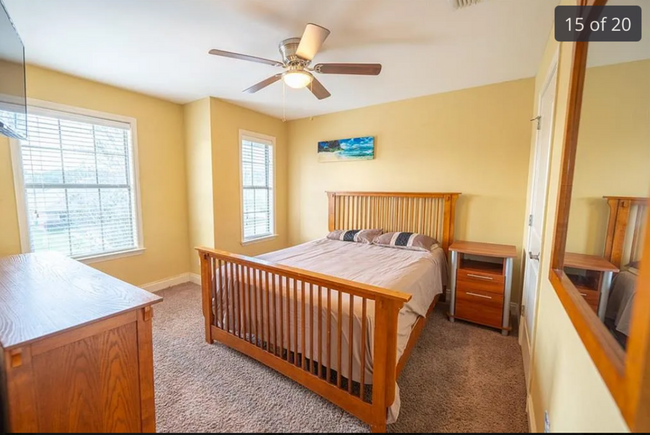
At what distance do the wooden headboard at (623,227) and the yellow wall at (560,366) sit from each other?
10.3 inches

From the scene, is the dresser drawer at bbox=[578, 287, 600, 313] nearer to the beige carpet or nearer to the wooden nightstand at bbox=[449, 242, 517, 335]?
the beige carpet

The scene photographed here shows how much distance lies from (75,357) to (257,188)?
321 cm

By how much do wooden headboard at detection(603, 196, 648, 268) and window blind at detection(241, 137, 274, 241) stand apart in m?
3.67

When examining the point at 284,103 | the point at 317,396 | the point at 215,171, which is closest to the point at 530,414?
the point at 317,396

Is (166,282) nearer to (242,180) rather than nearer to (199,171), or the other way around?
(199,171)

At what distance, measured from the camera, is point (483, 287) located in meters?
2.53

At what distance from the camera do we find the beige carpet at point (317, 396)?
4.91 feet

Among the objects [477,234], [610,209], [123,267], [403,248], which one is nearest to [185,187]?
[123,267]

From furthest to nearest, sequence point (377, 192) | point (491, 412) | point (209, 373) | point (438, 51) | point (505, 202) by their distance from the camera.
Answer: point (377, 192) < point (505, 202) < point (438, 51) < point (209, 373) < point (491, 412)

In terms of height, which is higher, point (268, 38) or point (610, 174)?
point (268, 38)

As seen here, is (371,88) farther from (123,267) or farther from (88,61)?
(123,267)

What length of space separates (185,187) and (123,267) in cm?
125

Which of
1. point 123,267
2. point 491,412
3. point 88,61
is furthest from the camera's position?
point 123,267

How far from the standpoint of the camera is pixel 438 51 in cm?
221
